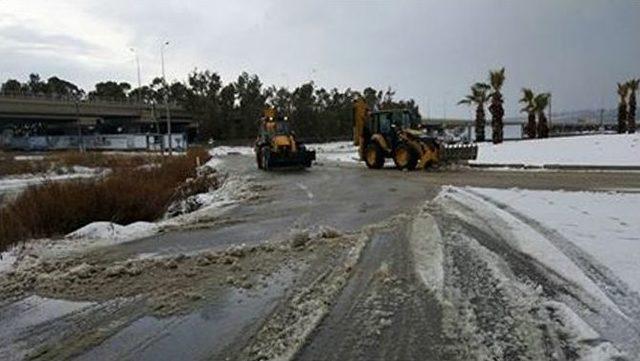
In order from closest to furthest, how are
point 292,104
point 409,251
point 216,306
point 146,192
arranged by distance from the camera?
point 216,306, point 409,251, point 146,192, point 292,104

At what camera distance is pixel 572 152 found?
118 feet

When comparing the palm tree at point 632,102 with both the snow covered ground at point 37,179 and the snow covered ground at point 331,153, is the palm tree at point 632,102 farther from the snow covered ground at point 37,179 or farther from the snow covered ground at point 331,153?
the snow covered ground at point 37,179

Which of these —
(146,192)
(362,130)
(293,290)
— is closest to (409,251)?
(293,290)

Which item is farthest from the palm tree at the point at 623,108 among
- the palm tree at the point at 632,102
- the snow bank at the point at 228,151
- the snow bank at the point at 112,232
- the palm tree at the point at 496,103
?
the snow bank at the point at 112,232

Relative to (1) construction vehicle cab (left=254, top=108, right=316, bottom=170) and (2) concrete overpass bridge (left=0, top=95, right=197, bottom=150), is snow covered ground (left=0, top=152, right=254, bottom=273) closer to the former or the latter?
(1) construction vehicle cab (left=254, top=108, right=316, bottom=170)

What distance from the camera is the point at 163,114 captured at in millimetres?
120312

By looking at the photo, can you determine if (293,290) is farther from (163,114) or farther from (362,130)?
(163,114)

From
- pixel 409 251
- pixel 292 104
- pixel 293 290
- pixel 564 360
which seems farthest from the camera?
pixel 292 104

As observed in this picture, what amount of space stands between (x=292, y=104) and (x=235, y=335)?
366 feet

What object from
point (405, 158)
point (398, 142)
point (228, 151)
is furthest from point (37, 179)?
point (228, 151)

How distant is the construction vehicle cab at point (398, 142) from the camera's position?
98.3 feet

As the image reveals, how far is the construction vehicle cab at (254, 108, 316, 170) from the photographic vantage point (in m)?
33.4

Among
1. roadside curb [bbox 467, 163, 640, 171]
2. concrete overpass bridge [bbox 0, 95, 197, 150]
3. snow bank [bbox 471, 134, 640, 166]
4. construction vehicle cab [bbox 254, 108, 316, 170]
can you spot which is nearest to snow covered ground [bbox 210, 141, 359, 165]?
concrete overpass bridge [bbox 0, 95, 197, 150]

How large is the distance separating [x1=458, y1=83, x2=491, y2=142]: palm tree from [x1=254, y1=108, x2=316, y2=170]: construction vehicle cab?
28626 mm
